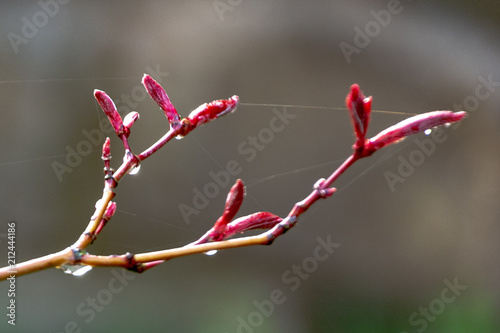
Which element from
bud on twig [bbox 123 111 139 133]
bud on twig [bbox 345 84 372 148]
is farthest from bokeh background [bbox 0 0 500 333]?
bud on twig [bbox 345 84 372 148]

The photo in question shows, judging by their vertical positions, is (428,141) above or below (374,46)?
below

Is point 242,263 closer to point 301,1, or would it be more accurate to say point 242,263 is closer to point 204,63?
point 204,63

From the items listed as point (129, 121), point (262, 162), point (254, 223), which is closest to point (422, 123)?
point (254, 223)

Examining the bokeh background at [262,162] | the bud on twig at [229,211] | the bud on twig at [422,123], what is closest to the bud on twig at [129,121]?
the bud on twig at [229,211]


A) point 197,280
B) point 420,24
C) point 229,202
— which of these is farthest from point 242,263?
point 229,202

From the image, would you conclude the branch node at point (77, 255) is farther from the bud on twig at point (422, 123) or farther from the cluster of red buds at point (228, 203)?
the bud on twig at point (422, 123)

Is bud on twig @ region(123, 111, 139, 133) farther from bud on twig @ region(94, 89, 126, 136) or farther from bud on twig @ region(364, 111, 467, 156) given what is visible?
bud on twig @ region(364, 111, 467, 156)

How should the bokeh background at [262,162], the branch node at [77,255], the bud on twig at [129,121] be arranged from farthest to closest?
the bokeh background at [262,162], the bud on twig at [129,121], the branch node at [77,255]

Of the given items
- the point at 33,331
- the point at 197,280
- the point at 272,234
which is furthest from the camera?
the point at 197,280
